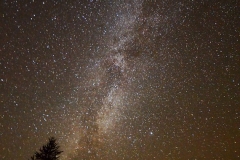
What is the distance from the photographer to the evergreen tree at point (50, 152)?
999 centimetres

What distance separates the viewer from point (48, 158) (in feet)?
32.9

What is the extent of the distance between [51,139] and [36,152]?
2.29 feet

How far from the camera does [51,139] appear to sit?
1024 cm

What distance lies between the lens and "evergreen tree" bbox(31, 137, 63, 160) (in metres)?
9.99

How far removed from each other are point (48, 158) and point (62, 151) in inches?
22.0

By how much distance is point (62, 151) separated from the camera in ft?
33.4

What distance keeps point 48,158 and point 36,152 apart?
50 cm

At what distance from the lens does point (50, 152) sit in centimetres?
1008

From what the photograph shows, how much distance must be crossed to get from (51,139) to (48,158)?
70 cm

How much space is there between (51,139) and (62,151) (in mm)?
620

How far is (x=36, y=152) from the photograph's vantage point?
998cm
